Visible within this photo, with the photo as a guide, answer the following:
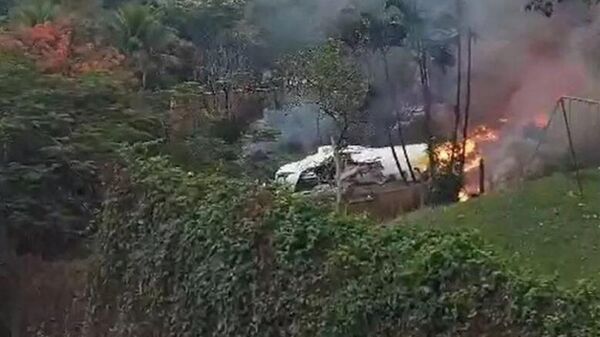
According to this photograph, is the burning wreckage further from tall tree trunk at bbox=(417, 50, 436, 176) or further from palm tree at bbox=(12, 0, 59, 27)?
palm tree at bbox=(12, 0, 59, 27)

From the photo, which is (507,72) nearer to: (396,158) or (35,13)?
(396,158)

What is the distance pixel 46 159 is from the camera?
30.2ft

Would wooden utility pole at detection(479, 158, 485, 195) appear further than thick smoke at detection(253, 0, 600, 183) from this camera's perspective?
No

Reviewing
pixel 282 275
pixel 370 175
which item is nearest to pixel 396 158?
pixel 370 175

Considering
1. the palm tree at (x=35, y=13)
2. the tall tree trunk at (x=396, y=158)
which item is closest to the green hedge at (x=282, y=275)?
the palm tree at (x=35, y=13)

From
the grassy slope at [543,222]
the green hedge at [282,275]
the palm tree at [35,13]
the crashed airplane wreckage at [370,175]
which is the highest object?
the palm tree at [35,13]

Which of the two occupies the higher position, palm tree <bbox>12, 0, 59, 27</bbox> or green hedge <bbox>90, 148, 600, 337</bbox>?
palm tree <bbox>12, 0, 59, 27</bbox>

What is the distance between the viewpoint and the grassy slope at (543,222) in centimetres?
785

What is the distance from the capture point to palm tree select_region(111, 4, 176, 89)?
1636cm

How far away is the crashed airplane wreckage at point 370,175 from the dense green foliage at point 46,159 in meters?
3.26

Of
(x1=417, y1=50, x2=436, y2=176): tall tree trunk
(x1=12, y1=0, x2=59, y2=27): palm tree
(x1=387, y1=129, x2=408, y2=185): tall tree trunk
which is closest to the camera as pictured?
(x1=12, y1=0, x2=59, y2=27): palm tree

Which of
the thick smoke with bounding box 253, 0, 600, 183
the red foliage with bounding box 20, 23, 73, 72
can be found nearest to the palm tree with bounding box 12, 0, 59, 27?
the red foliage with bounding box 20, 23, 73, 72

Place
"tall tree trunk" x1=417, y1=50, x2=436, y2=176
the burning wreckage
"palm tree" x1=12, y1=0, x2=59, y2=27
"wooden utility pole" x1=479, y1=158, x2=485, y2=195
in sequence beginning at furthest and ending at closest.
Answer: "tall tree trunk" x1=417, y1=50, x2=436, y2=176
"palm tree" x1=12, y1=0, x2=59, y2=27
the burning wreckage
"wooden utility pole" x1=479, y1=158, x2=485, y2=195

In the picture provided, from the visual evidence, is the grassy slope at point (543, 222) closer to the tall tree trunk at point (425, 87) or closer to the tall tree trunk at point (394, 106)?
the tall tree trunk at point (394, 106)
